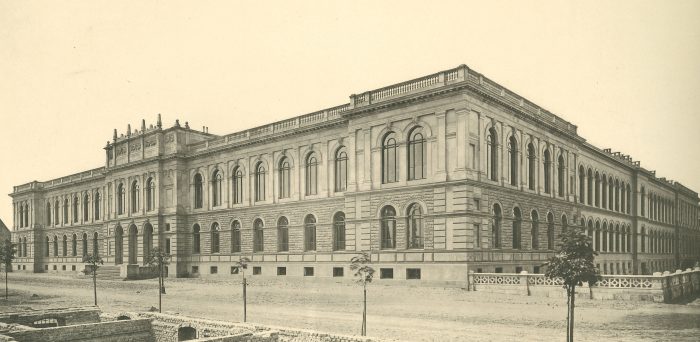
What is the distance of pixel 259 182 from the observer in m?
50.8

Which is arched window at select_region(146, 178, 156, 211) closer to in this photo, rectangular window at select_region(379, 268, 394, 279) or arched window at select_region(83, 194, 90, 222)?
arched window at select_region(83, 194, 90, 222)

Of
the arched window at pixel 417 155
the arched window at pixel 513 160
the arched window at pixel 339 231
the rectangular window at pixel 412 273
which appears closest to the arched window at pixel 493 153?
the arched window at pixel 513 160

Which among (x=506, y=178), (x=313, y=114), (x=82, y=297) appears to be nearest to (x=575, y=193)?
(x=506, y=178)

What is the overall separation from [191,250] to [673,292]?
4145cm

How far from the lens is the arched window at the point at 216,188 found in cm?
5447

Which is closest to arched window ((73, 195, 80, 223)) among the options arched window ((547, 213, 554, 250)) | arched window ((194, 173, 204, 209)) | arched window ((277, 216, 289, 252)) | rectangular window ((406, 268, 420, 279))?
arched window ((194, 173, 204, 209))

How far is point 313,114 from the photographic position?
45688 mm

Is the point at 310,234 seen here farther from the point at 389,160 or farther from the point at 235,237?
the point at 389,160

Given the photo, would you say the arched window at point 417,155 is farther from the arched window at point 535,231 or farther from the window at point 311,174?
Answer: the window at point 311,174

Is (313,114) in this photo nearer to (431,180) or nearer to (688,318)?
(431,180)

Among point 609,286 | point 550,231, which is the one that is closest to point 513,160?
point 550,231

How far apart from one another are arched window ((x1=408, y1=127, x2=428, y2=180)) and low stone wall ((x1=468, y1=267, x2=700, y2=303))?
23.8ft

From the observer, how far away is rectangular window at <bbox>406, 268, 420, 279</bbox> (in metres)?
35.9

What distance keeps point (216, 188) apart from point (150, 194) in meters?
9.33
